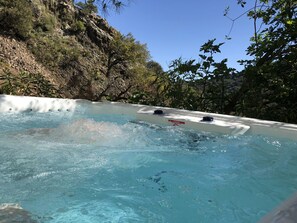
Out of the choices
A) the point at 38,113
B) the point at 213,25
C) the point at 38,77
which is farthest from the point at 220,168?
the point at 213,25

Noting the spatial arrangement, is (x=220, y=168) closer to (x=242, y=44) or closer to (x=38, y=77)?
(x=242, y=44)

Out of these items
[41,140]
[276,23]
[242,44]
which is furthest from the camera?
[242,44]

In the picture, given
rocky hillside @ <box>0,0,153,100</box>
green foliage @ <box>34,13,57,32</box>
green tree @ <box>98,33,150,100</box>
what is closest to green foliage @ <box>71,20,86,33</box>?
rocky hillside @ <box>0,0,153,100</box>

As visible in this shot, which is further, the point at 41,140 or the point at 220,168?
the point at 41,140

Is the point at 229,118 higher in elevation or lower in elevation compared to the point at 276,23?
lower

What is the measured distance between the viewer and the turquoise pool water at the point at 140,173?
1.69m

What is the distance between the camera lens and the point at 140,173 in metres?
2.29

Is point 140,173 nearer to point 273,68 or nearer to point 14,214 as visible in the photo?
point 14,214

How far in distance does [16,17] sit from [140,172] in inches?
371

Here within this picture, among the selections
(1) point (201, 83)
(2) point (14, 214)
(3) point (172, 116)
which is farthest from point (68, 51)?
(2) point (14, 214)

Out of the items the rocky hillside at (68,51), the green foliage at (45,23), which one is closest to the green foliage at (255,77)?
the rocky hillside at (68,51)

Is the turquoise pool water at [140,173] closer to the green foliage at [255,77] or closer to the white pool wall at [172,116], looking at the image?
the white pool wall at [172,116]

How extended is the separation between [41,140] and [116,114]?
5.67 ft

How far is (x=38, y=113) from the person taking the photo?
417 cm
